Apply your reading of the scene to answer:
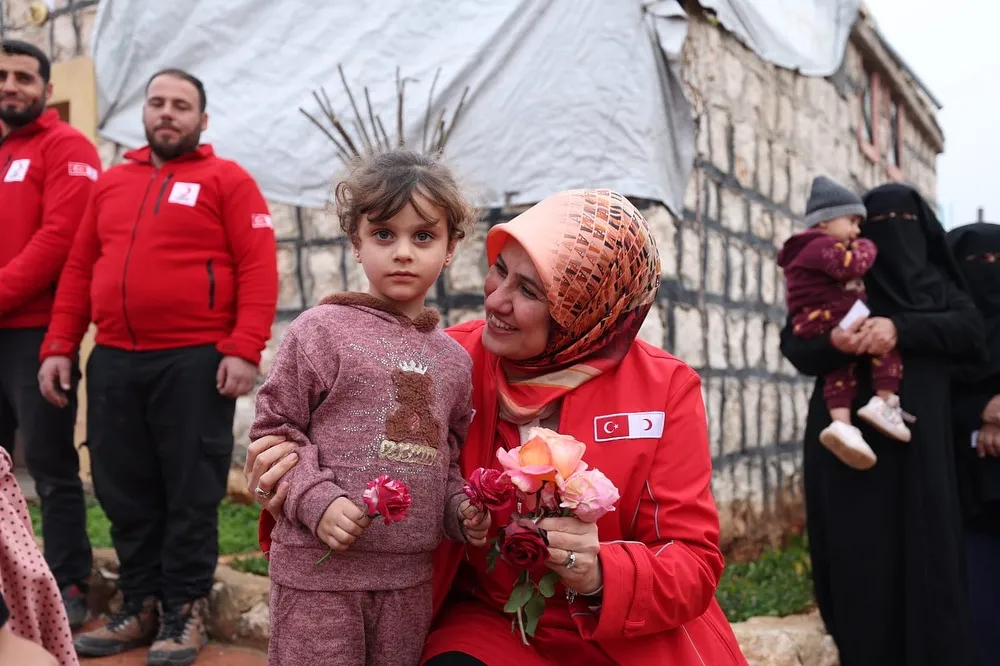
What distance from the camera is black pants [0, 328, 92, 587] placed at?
3.84m

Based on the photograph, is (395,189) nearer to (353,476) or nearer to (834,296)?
(353,476)

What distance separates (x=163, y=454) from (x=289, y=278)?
87.1 inches

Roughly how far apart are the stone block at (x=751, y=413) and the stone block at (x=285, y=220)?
3060mm

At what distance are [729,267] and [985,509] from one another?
234cm

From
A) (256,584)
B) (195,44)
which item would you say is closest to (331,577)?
(256,584)

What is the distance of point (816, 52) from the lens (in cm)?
634

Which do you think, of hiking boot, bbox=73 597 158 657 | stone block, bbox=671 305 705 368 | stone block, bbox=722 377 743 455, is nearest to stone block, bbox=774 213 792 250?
stone block, bbox=722 377 743 455

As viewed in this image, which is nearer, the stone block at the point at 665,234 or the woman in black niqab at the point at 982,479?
the woman in black niqab at the point at 982,479

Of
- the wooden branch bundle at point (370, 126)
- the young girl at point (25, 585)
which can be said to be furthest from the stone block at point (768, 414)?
the young girl at point (25, 585)

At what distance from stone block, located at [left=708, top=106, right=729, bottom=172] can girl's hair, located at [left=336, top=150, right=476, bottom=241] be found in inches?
143

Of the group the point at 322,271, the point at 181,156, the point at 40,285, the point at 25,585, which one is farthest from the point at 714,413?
the point at 25,585

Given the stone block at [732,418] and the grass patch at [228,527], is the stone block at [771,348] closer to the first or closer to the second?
the stone block at [732,418]

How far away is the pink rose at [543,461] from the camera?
5.48 ft

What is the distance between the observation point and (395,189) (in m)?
2.01
